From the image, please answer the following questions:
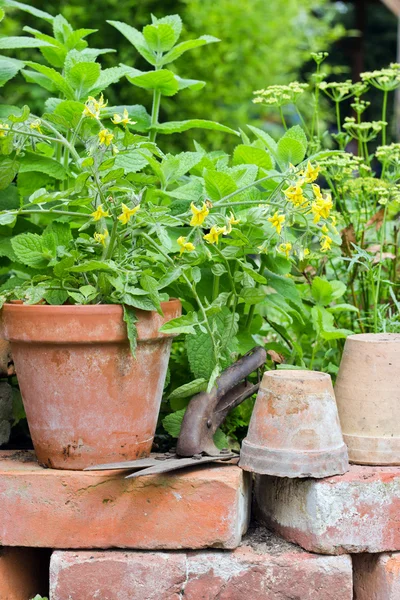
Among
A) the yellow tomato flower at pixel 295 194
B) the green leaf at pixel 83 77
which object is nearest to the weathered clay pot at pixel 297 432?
the yellow tomato flower at pixel 295 194

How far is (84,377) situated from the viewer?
1683 mm

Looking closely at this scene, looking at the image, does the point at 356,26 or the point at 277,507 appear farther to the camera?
the point at 356,26

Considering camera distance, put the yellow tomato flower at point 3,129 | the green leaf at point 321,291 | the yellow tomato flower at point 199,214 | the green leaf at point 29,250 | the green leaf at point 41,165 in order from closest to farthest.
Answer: the yellow tomato flower at point 199,214 → the yellow tomato flower at point 3,129 → the green leaf at point 29,250 → the green leaf at point 41,165 → the green leaf at point 321,291

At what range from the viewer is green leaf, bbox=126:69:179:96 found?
6.75 feet

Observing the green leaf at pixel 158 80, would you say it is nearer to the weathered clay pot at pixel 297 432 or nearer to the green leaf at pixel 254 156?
the green leaf at pixel 254 156

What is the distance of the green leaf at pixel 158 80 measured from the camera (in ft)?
6.75

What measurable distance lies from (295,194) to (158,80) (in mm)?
639

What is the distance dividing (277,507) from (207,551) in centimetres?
20

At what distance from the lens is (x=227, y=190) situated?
186 cm

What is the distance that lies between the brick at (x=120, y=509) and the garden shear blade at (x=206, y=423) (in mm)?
32

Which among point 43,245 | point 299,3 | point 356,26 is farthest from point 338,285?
point 356,26

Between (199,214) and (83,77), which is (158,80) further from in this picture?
(199,214)

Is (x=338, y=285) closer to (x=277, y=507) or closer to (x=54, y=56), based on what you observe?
(x=277, y=507)

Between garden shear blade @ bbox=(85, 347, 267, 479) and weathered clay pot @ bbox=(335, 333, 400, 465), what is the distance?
0.23 meters
